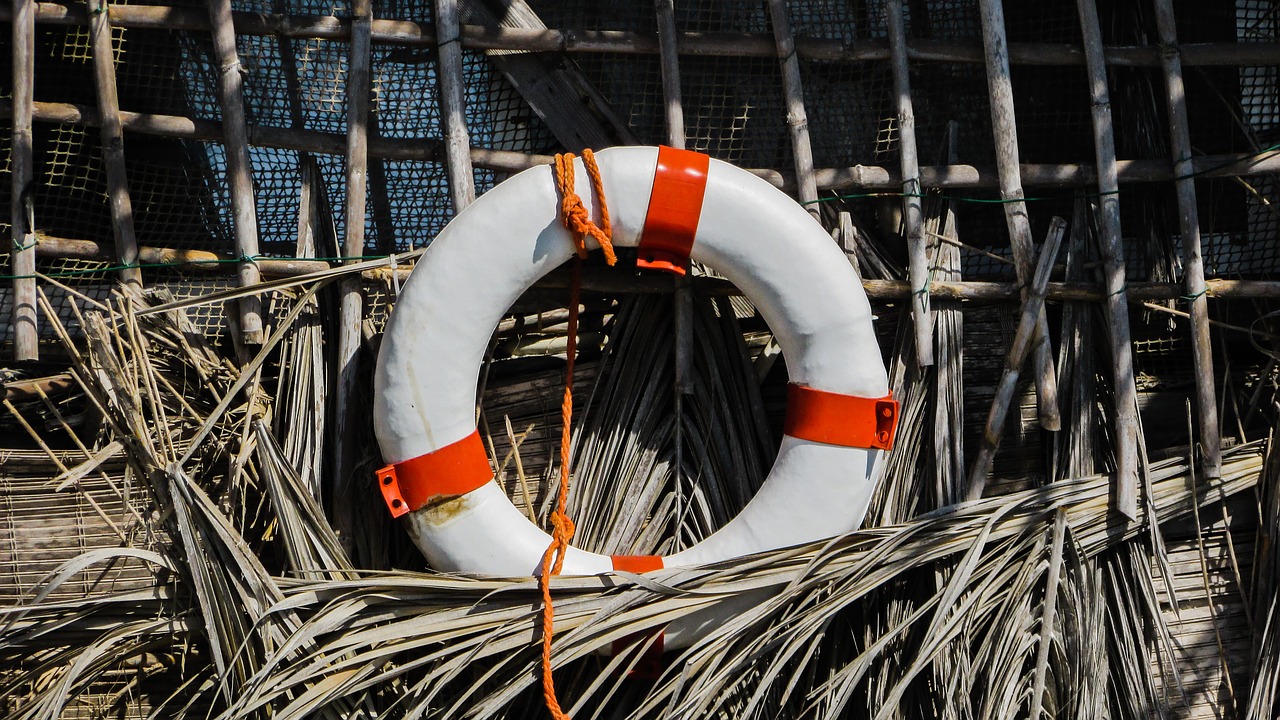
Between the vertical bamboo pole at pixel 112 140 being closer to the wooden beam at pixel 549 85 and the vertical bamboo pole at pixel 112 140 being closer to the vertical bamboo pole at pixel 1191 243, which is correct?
the wooden beam at pixel 549 85

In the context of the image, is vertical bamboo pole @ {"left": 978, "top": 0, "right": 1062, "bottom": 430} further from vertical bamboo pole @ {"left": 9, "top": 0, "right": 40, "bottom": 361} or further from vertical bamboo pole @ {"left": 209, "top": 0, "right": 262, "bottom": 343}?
vertical bamboo pole @ {"left": 9, "top": 0, "right": 40, "bottom": 361}

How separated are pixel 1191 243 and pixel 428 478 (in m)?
1.86

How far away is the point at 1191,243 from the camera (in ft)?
8.59

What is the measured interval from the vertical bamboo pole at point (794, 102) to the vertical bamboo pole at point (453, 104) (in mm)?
761

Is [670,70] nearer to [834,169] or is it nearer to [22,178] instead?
[834,169]

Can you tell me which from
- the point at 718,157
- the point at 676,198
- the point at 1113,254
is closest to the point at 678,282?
the point at 676,198

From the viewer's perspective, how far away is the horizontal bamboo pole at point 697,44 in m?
2.66

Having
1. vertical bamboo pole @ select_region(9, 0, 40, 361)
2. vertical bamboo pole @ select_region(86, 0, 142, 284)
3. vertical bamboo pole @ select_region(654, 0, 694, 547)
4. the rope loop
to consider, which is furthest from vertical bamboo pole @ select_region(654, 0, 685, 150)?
vertical bamboo pole @ select_region(9, 0, 40, 361)

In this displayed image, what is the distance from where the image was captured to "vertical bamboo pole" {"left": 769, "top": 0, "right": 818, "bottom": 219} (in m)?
2.63

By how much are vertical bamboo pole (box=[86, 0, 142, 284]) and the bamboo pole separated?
2.08 metres

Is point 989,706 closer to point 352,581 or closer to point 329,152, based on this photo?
point 352,581

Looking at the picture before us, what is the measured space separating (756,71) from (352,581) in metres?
1.60

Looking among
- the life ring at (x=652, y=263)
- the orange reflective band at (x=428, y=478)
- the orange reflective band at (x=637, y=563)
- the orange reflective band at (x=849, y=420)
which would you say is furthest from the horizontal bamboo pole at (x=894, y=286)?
the orange reflective band at (x=637, y=563)

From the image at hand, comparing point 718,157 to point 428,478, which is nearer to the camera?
point 428,478
